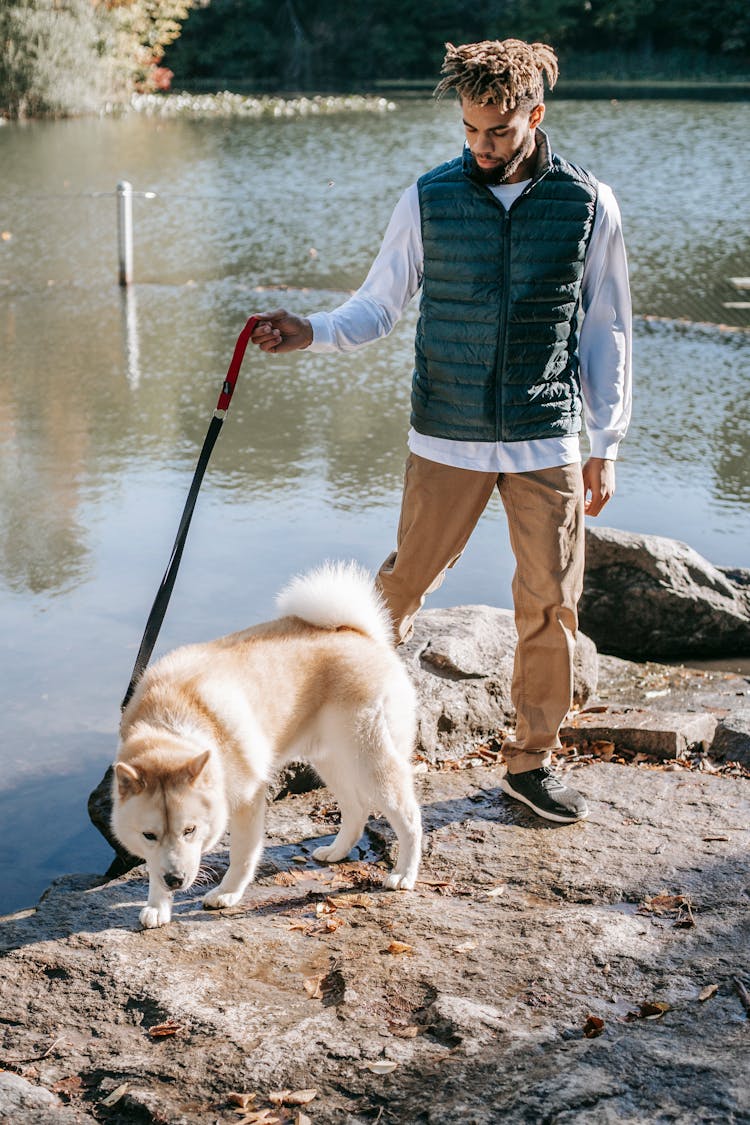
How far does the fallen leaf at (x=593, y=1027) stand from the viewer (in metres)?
2.60

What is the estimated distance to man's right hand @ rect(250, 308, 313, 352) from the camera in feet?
11.2

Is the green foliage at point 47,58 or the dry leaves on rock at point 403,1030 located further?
the green foliage at point 47,58

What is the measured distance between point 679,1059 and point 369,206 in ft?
48.1

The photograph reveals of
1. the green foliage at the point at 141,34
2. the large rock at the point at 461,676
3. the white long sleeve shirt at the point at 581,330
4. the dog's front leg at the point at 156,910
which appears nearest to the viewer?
the dog's front leg at the point at 156,910

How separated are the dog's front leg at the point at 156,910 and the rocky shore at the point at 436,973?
0.11 feet

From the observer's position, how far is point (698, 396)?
8.85m

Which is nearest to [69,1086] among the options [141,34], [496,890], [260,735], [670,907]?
[260,735]

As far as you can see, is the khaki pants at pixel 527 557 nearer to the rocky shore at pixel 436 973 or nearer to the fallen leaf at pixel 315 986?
the rocky shore at pixel 436 973

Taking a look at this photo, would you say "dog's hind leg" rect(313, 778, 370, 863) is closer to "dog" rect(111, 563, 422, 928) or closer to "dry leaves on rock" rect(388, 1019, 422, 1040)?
"dog" rect(111, 563, 422, 928)

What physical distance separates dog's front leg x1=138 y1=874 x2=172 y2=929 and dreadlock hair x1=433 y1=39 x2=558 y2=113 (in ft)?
7.44

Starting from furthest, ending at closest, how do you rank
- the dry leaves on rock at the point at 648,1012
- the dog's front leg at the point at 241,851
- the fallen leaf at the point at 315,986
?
the dog's front leg at the point at 241,851
the fallen leaf at the point at 315,986
the dry leaves on rock at the point at 648,1012

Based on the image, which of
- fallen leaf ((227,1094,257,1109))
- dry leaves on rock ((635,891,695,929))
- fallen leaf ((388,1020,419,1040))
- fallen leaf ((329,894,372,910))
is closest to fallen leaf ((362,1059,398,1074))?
fallen leaf ((388,1020,419,1040))

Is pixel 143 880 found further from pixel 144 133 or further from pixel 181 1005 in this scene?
pixel 144 133

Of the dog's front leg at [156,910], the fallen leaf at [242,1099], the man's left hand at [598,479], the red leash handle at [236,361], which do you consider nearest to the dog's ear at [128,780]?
the dog's front leg at [156,910]
